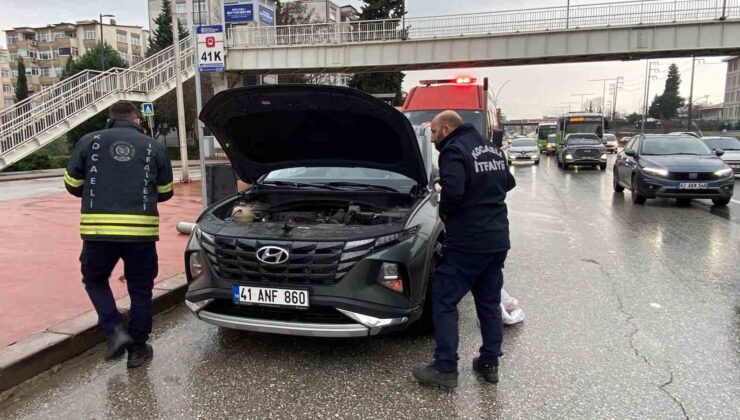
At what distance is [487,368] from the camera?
3.49m

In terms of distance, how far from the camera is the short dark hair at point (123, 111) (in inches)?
146

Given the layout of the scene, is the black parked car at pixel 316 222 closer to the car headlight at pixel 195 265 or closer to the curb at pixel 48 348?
the car headlight at pixel 195 265

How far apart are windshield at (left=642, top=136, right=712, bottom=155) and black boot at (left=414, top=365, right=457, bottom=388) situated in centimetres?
1030

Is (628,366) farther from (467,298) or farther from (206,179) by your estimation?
(206,179)

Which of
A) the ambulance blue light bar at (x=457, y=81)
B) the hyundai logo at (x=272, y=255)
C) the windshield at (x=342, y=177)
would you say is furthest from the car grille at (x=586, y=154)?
the hyundai logo at (x=272, y=255)

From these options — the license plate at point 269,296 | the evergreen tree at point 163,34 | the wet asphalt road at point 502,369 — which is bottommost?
the wet asphalt road at point 502,369

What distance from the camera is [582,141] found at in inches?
946

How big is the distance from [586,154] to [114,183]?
2235 centimetres

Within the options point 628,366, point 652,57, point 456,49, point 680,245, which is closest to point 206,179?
point 628,366

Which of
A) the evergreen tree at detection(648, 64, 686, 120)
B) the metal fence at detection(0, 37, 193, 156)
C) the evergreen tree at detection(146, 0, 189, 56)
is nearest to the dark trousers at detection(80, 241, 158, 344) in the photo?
the metal fence at detection(0, 37, 193, 156)

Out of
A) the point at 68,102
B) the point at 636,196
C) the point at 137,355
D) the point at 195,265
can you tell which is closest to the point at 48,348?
the point at 137,355

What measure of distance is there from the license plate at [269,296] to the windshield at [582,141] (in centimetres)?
2249

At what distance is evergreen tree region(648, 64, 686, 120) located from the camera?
316 ft

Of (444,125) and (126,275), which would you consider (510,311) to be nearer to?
(444,125)
